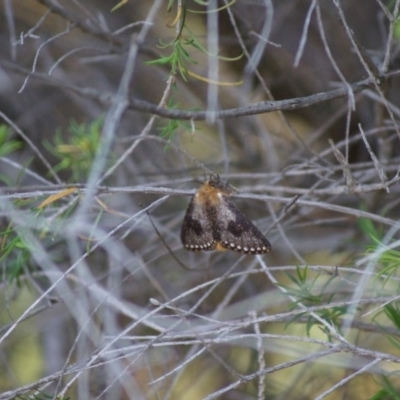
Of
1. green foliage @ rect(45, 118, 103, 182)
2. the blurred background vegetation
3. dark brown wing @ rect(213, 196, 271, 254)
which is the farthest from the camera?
green foliage @ rect(45, 118, 103, 182)

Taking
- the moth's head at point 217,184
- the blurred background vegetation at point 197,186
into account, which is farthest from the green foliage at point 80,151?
the moth's head at point 217,184

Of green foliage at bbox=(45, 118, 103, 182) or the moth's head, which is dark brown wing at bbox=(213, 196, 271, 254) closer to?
the moth's head

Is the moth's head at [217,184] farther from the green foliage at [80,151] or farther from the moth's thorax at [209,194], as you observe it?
the green foliage at [80,151]

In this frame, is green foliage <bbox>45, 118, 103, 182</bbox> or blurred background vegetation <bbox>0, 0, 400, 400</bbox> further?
green foliage <bbox>45, 118, 103, 182</bbox>

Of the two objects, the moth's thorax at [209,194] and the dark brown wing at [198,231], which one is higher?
the moth's thorax at [209,194]

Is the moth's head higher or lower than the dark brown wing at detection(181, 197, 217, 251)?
higher

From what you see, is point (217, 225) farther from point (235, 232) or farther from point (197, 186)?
point (197, 186)

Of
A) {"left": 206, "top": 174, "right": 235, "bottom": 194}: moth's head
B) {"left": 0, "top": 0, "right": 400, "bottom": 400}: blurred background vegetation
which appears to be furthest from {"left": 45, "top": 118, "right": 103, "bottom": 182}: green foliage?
{"left": 206, "top": 174, "right": 235, "bottom": 194}: moth's head

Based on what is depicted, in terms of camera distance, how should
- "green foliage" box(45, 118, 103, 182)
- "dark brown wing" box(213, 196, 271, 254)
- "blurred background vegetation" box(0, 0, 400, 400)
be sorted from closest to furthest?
"dark brown wing" box(213, 196, 271, 254), "blurred background vegetation" box(0, 0, 400, 400), "green foliage" box(45, 118, 103, 182)
